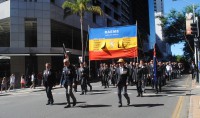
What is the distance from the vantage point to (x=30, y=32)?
38438mm

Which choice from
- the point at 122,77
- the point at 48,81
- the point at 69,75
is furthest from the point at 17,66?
the point at 122,77

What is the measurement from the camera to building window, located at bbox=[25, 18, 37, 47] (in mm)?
38219

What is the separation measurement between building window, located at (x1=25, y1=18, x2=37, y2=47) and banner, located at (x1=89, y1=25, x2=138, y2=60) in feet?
66.1

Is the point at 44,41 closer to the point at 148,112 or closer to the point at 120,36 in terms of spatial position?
the point at 120,36

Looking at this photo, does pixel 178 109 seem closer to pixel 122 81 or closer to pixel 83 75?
pixel 122 81

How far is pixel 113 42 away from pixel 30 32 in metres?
21.5

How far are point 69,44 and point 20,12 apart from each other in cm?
908

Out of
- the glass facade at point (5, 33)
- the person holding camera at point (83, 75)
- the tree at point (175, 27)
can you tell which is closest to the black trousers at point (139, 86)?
the person holding camera at point (83, 75)

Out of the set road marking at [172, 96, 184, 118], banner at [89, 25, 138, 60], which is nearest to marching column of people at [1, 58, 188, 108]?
banner at [89, 25, 138, 60]

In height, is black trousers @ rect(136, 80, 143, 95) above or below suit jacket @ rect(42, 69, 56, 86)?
below

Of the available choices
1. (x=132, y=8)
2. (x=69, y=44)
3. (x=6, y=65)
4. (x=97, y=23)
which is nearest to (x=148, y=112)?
(x=6, y=65)

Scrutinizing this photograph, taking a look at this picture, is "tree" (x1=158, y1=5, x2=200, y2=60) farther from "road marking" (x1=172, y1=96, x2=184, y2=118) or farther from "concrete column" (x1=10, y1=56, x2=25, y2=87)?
"road marking" (x1=172, y1=96, x2=184, y2=118)

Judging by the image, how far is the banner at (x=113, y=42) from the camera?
18125 millimetres

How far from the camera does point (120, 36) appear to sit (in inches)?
725
